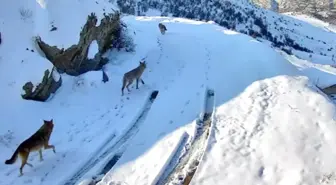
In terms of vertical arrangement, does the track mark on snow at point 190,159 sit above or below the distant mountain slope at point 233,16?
above

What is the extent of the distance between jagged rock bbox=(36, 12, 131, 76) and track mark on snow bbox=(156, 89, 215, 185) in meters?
6.44

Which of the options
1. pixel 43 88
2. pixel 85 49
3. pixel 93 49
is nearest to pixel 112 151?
pixel 43 88

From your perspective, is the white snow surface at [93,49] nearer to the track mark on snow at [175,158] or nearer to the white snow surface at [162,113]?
the white snow surface at [162,113]

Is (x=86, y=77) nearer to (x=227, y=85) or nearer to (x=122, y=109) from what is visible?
(x=122, y=109)

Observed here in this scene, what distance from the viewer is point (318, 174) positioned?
31.1ft

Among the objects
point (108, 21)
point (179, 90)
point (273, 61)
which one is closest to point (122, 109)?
point (179, 90)

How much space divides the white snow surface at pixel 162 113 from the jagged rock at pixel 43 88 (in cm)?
24

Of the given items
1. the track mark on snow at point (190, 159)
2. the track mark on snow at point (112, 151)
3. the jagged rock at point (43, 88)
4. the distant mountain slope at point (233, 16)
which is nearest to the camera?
the track mark on snow at point (190, 159)

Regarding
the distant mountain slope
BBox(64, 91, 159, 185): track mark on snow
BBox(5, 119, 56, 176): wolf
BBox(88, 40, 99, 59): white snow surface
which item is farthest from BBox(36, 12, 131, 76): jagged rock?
the distant mountain slope

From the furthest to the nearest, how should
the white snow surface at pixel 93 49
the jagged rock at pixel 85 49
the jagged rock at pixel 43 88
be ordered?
the white snow surface at pixel 93 49, the jagged rock at pixel 85 49, the jagged rock at pixel 43 88

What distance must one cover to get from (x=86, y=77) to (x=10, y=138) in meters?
5.05

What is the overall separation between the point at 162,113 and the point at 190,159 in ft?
11.4

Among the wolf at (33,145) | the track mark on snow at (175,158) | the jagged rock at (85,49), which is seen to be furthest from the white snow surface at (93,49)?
the track mark on snow at (175,158)

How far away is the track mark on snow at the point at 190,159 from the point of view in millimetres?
10227
